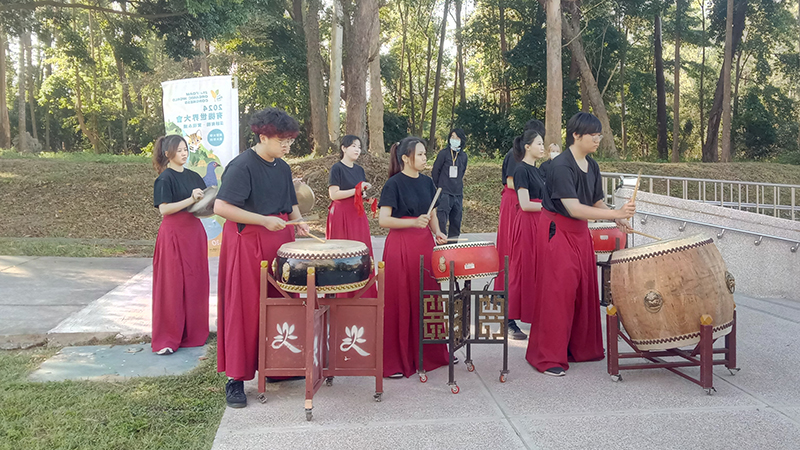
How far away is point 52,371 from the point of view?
184 inches

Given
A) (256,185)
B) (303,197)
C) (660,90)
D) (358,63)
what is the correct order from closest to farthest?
(256,185) → (303,197) → (358,63) → (660,90)

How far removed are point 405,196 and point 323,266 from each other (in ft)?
3.33

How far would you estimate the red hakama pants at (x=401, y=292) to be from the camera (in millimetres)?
4578

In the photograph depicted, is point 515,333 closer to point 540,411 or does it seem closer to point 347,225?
point 540,411

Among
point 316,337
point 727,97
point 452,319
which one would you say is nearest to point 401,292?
point 452,319

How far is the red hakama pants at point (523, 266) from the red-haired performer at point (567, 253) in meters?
0.90

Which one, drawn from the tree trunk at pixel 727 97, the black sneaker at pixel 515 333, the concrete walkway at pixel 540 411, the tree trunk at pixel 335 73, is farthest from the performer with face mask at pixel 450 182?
the tree trunk at pixel 727 97

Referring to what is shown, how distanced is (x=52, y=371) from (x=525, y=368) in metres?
3.52

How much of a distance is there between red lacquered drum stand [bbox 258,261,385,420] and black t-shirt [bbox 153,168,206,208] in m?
1.67

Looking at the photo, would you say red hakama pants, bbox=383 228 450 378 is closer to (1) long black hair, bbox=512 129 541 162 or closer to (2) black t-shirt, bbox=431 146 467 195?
(1) long black hair, bbox=512 129 541 162

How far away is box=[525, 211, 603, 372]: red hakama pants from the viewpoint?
4.64 m

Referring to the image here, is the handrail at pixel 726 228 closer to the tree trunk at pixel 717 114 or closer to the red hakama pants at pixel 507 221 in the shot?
the red hakama pants at pixel 507 221

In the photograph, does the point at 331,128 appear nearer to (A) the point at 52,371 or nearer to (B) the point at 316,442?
(A) the point at 52,371

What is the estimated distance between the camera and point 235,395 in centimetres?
404
